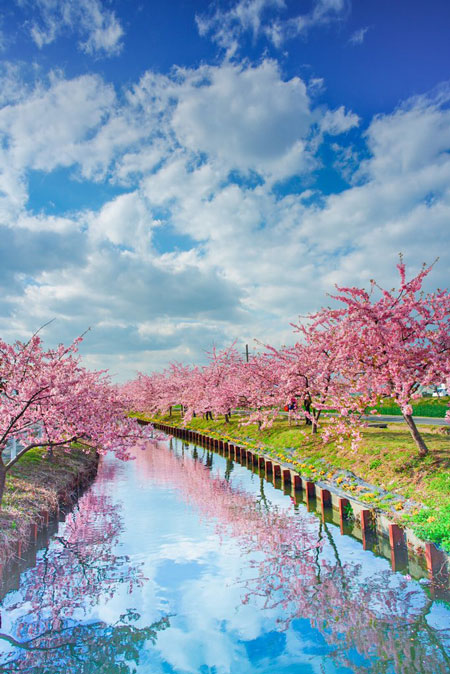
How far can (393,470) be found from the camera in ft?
52.6

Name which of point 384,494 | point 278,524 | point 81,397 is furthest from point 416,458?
point 81,397

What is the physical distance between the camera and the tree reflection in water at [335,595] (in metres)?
7.69

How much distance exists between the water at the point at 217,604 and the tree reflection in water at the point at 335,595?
0.10 feet

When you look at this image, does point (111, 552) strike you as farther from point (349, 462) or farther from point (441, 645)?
point (349, 462)

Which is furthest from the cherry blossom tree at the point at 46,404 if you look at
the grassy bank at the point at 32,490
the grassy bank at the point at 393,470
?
the grassy bank at the point at 393,470

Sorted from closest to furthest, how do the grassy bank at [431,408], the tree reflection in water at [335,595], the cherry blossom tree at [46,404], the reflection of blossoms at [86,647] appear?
the reflection of blossoms at [86,647]
the tree reflection in water at [335,595]
the cherry blossom tree at [46,404]
the grassy bank at [431,408]

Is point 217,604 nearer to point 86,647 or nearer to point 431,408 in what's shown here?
point 86,647

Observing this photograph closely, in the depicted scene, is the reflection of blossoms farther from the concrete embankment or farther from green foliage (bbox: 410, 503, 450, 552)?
green foliage (bbox: 410, 503, 450, 552)

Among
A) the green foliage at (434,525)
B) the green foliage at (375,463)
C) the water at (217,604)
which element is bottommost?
the water at (217,604)

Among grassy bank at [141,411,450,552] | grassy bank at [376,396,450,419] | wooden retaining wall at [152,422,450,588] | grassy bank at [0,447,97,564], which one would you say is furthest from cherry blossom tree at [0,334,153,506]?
grassy bank at [376,396,450,419]

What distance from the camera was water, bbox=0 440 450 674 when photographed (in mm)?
7732

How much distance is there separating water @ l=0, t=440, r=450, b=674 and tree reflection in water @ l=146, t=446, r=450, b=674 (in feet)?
0.10

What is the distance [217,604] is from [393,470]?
355 inches

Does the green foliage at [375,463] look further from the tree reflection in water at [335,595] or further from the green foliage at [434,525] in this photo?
the green foliage at [434,525]
